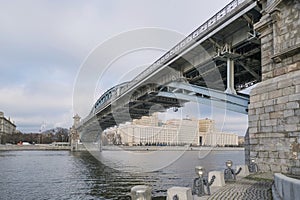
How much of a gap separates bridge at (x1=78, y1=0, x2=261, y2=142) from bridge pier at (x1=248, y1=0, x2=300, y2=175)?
→ 4111 mm

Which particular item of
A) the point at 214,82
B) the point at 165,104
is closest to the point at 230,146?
the point at 165,104

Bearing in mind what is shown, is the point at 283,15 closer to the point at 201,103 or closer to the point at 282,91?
the point at 282,91

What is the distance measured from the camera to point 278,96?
1254 cm

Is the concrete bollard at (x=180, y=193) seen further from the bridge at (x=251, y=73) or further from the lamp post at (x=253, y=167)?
the lamp post at (x=253, y=167)

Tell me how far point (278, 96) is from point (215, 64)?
1270 cm

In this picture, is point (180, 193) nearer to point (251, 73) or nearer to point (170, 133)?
point (251, 73)

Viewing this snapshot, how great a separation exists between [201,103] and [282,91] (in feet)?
48.3

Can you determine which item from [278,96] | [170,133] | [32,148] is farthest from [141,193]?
[32,148]

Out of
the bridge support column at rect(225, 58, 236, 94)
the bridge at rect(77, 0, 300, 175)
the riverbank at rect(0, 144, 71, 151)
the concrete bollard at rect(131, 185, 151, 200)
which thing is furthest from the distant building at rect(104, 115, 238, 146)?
the concrete bollard at rect(131, 185, 151, 200)

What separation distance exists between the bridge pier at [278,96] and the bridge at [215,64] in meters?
4.11

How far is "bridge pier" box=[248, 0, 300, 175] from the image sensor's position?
11.7 meters

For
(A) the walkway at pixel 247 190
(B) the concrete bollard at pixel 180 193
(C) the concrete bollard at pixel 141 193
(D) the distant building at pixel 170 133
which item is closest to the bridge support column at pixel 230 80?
(A) the walkway at pixel 247 190

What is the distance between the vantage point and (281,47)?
41.7 feet

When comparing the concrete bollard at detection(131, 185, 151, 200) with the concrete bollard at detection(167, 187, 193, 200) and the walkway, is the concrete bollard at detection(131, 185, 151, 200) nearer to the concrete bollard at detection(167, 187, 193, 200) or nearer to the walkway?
the concrete bollard at detection(167, 187, 193, 200)
